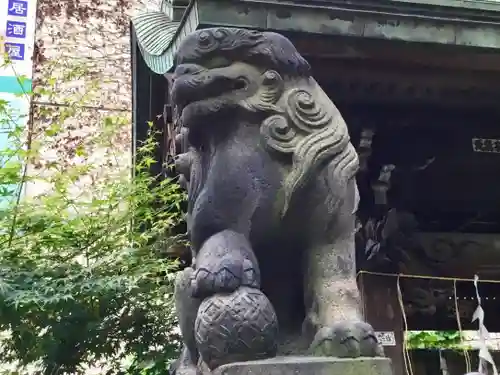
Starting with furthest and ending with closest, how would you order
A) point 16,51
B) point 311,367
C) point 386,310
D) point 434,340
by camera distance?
point 434,340 → point 16,51 → point 386,310 → point 311,367

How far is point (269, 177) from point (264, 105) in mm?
234

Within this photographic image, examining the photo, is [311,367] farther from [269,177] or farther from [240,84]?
[240,84]

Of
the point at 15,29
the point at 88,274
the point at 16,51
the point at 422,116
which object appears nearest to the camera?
the point at 422,116

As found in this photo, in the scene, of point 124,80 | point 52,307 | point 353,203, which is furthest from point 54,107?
point 353,203

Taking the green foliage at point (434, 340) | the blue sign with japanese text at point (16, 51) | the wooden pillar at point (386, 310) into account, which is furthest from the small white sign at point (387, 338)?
the blue sign with japanese text at point (16, 51)

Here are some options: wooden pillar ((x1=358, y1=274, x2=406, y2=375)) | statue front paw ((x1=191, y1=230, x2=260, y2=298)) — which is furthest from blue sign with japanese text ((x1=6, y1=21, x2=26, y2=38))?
statue front paw ((x1=191, y1=230, x2=260, y2=298))

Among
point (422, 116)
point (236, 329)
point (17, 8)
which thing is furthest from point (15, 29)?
point (236, 329)

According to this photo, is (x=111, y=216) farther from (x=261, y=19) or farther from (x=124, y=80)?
(x=124, y=80)

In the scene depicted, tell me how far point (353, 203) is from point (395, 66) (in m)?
1.12

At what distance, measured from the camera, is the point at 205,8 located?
248 cm

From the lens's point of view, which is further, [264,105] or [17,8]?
[17,8]

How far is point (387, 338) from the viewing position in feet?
11.8

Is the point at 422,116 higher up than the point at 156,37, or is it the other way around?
the point at 156,37

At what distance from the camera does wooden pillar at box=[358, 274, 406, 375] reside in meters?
3.60
